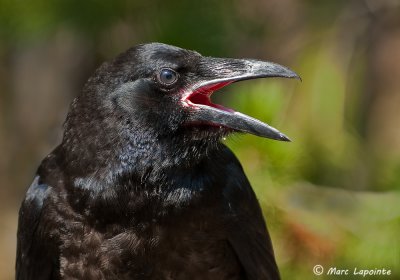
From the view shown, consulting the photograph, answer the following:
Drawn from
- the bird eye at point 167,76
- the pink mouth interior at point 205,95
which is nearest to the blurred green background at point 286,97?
the pink mouth interior at point 205,95

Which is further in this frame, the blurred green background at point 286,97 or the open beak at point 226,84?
the blurred green background at point 286,97

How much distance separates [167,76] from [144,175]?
0.35 m

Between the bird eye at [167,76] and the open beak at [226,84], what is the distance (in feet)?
0.22

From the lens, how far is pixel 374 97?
7.21 meters

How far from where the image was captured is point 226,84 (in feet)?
10.4

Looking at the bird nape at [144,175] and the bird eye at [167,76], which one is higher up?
the bird eye at [167,76]

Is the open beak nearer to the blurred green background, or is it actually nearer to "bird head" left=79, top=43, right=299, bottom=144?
"bird head" left=79, top=43, right=299, bottom=144

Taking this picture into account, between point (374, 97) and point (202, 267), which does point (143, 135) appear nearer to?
point (202, 267)

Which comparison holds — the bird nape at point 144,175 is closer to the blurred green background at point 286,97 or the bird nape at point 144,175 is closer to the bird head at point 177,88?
the bird head at point 177,88

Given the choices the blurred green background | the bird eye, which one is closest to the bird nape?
the bird eye

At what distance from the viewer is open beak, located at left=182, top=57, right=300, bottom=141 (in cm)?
313

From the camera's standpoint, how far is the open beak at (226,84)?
10.3 ft

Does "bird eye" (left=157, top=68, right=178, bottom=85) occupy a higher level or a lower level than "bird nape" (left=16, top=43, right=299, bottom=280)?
higher

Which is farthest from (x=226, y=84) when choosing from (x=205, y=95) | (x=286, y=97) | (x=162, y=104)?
(x=286, y=97)
